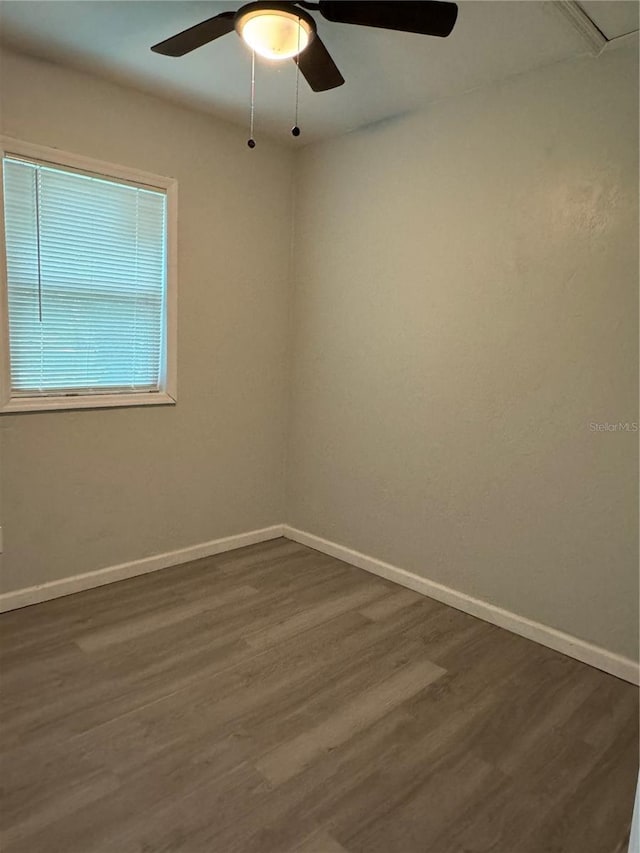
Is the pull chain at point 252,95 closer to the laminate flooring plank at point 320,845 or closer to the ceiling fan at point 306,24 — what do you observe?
the ceiling fan at point 306,24

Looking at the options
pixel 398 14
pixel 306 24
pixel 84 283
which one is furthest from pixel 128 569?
pixel 398 14

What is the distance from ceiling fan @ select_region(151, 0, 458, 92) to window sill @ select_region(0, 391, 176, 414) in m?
1.67

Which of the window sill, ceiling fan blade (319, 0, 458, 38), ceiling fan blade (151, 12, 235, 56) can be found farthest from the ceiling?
the window sill

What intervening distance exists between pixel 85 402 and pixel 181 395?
0.57 metres

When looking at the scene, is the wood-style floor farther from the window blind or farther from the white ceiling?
the white ceiling

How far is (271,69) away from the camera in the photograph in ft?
8.74

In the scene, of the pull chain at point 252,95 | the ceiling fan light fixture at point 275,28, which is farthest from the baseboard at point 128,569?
the ceiling fan light fixture at point 275,28

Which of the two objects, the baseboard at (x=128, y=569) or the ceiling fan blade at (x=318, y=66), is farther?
the baseboard at (x=128, y=569)

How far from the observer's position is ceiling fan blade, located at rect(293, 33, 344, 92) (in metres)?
2.04

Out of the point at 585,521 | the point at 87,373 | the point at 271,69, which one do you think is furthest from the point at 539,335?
the point at 87,373

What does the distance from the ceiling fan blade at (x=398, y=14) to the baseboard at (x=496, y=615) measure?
8.27ft

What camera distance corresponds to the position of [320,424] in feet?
12.4

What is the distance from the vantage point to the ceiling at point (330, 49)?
2.19m

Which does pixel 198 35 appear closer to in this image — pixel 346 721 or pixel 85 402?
pixel 85 402
